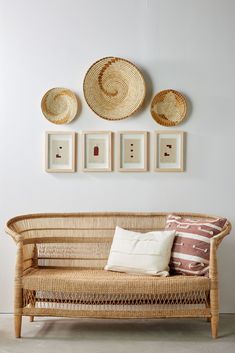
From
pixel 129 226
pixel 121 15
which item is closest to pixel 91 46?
pixel 121 15

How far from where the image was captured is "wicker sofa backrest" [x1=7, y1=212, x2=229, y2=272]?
3916mm

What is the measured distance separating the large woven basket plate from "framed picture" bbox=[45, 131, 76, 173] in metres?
0.30

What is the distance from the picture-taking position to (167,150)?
4055 mm

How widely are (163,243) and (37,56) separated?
5.48ft

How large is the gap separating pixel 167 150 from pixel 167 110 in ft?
0.96

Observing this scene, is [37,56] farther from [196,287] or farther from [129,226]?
[196,287]

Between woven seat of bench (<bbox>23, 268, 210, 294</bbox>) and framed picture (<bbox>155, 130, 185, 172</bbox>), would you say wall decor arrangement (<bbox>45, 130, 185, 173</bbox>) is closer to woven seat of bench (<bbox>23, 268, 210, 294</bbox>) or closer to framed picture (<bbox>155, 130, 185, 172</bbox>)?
framed picture (<bbox>155, 130, 185, 172</bbox>)

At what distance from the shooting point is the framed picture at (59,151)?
4.06 metres

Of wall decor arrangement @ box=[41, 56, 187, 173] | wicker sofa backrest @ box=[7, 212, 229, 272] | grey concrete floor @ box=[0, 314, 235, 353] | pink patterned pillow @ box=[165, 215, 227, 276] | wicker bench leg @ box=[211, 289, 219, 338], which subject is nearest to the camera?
grey concrete floor @ box=[0, 314, 235, 353]

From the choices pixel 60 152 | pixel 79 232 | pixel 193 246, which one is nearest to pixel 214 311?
pixel 193 246

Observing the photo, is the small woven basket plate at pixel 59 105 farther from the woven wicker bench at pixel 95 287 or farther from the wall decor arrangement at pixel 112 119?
the woven wicker bench at pixel 95 287

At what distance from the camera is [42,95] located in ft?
13.4

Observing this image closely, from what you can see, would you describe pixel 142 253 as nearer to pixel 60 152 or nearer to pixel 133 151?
pixel 133 151

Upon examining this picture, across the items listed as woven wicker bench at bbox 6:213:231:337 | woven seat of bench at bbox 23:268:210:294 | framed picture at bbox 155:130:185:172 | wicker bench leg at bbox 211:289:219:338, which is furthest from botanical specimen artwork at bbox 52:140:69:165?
wicker bench leg at bbox 211:289:219:338
